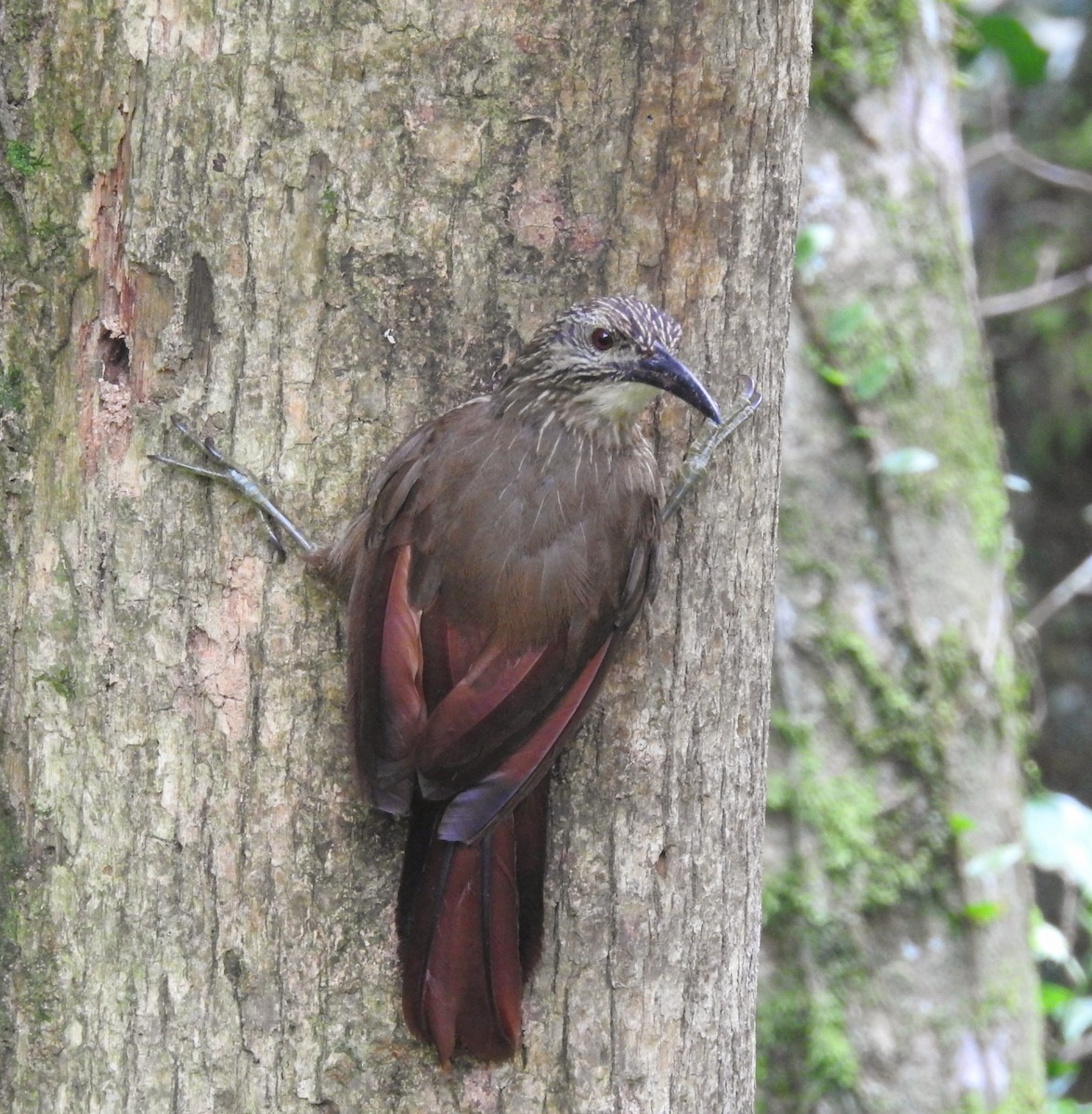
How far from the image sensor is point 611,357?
270 centimetres

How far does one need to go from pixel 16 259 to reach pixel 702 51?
137 centimetres

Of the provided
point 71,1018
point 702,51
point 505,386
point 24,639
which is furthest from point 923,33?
point 71,1018

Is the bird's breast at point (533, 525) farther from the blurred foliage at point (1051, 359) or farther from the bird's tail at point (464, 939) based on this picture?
the blurred foliage at point (1051, 359)

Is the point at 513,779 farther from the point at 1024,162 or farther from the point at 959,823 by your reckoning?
the point at 1024,162

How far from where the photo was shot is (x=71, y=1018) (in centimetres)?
259

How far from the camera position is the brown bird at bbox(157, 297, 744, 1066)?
2479 millimetres

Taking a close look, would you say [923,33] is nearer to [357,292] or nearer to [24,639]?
[357,292]

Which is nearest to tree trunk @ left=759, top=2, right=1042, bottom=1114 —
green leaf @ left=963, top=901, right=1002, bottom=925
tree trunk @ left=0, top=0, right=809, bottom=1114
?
green leaf @ left=963, top=901, right=1002, bottom=925

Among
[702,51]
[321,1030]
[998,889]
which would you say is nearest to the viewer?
[321,1030]

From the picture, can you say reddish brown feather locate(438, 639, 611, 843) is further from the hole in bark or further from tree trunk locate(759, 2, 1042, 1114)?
tree trunk locate(759, 2, 1042, 1114)

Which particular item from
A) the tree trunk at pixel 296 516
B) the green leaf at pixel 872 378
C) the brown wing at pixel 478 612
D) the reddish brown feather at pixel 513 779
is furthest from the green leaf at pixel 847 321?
the reddish brown feather at pixel 513 779

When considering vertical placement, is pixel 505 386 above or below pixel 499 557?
above

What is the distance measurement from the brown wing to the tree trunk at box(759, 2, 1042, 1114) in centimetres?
218

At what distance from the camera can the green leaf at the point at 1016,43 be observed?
550 centimetres
